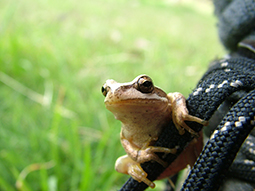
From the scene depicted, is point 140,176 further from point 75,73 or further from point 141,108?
point 75,73

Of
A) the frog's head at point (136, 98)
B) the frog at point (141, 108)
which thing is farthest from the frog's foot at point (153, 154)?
the frog's head at point (136, 98)

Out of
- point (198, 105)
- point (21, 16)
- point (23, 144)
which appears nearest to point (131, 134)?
point (198, 105)

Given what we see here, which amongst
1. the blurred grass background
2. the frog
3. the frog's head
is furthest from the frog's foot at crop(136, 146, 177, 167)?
the blurred grass background

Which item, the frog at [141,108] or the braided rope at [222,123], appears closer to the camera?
the braided rope at [222,123]

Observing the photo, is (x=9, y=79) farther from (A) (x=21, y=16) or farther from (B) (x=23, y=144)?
(A) (x=21, y=16)

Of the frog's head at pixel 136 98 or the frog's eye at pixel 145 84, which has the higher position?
the frog's eye at pixel 145 84

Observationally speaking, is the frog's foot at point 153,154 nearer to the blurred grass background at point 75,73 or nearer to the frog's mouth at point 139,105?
the frog's mouth at point 139,105
